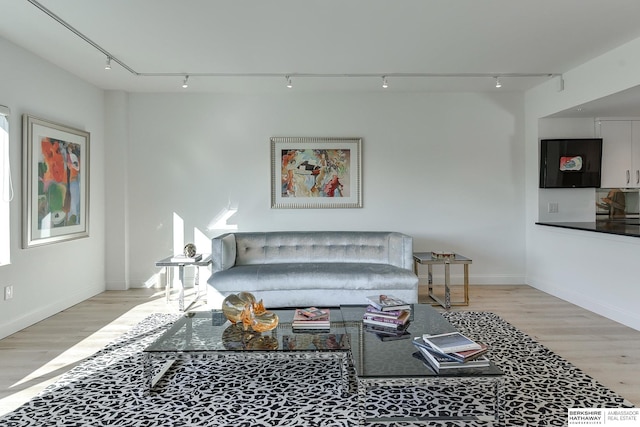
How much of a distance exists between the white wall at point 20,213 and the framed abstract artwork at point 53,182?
0.08 m

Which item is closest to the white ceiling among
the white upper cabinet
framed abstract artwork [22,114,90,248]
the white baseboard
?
framed abstract artwork [22,114,90,248]

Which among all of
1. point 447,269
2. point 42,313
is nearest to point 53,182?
point 42,313

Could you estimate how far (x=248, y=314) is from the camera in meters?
2.64

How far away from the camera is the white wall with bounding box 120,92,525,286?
5.31 m

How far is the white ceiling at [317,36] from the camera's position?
9.75ft

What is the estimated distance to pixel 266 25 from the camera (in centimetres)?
327

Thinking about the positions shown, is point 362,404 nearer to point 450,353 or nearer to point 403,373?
point 403,373

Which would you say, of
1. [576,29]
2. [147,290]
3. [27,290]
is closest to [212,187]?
[147,290]

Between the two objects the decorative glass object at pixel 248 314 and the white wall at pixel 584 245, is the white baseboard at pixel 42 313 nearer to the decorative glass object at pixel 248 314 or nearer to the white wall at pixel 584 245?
the decorative glass object at pixel 248 314

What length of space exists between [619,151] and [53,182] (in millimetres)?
6688

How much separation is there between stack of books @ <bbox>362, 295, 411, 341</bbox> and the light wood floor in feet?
4.23

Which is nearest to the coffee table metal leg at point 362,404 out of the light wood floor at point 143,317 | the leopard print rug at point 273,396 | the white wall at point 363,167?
the leopard print rug at point 273,396

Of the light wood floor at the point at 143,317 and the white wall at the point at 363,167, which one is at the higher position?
the white wall at the point at 363,167

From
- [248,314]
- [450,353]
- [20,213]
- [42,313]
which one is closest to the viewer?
[450,353]
